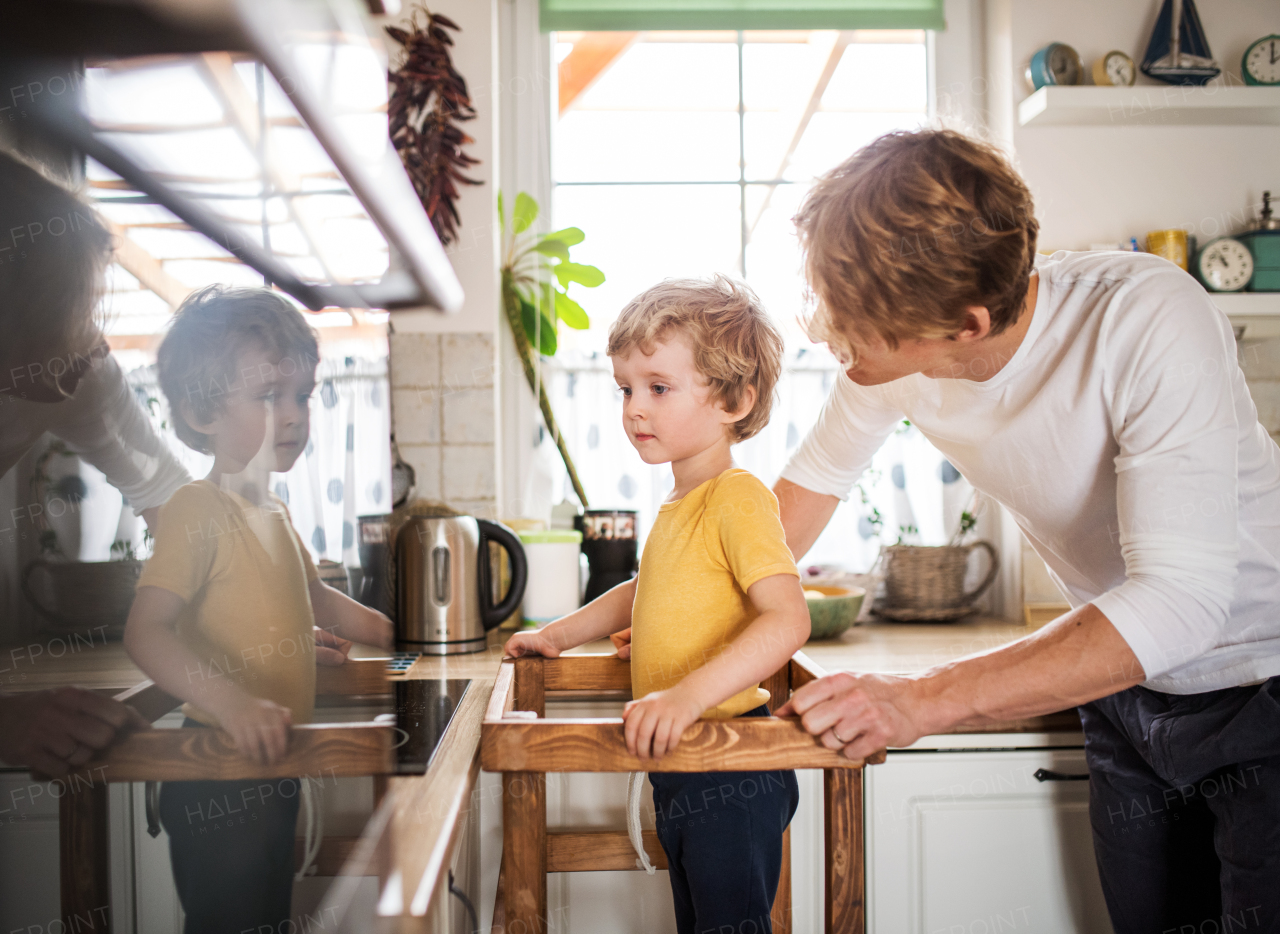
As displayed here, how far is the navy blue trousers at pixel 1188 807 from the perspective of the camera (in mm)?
917

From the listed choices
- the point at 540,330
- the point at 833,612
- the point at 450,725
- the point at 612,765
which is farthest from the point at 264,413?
the point at 540,330

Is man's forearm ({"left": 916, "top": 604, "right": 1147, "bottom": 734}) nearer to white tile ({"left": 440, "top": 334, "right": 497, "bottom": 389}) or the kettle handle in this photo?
the kettle handle

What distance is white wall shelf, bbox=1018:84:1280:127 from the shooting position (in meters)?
1.76

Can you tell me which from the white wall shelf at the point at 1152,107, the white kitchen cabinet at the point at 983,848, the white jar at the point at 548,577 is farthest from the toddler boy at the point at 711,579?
the white wall shelf at the point at 1152,107

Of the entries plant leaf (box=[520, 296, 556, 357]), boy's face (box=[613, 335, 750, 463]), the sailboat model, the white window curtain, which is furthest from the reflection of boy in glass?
the sailboat model

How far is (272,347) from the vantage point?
0.32m

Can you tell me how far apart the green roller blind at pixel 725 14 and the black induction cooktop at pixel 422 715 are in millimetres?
1634

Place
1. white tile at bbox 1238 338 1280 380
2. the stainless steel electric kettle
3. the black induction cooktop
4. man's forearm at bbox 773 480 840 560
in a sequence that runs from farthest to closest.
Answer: white tile at bbox 1238 338 1280 380
the stainless steel electric kettle
man's forearm at bbox 773 480 840 560
the black induction cooktop

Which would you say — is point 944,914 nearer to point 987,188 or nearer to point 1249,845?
point 1249,845

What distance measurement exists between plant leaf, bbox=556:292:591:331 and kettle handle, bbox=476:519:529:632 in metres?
0.66

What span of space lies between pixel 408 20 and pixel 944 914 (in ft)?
6.60

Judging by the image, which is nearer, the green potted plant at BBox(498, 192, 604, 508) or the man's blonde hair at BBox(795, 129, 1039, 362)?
the man's blonde hair at BBox(795, 129, 1039, 362)

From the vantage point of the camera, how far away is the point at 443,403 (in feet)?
5.94

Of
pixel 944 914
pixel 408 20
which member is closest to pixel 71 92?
pixel 944 914
